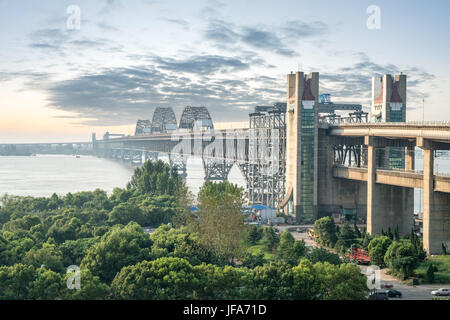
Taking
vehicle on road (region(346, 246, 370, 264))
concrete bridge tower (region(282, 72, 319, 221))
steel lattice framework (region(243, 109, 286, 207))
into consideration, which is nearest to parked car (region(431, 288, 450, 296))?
vehicle on road (region(346, 246, 370, 264))

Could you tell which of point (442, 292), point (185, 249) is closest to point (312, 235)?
point (185, 249)

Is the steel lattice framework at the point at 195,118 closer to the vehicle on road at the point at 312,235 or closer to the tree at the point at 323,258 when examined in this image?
the vehicle on road at the point at 312,235

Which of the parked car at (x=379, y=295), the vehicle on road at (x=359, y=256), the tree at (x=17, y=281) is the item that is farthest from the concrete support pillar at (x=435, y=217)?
the tree at (x=17, y=281)

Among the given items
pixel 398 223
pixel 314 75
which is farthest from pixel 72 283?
pixel 314 75

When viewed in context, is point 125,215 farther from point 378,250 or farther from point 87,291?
point 378,250

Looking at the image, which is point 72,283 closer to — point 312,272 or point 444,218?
point 312,272
